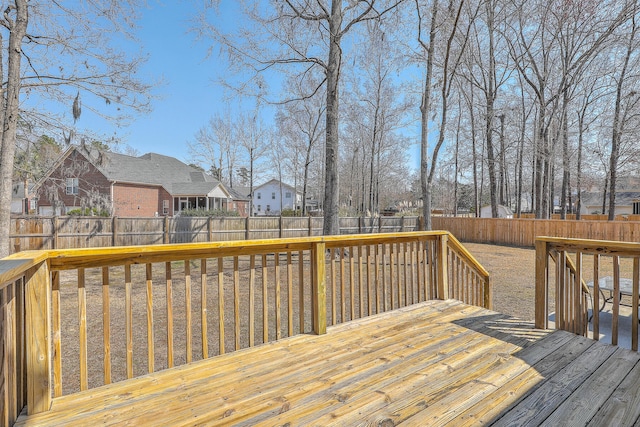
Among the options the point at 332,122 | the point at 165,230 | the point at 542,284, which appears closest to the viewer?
the point at 542,284

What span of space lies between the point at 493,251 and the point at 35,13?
51.0 ft

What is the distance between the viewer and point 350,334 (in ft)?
9.32

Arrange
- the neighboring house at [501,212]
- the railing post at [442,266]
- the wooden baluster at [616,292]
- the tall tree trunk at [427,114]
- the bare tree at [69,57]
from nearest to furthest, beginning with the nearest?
1. the wooden baluster at [616,292]
2. the railing post at [442,266]
3. the bare tree at [69,57]
4. the tall tree trunk at [427,114]
5. the neighboring house at [501,212]

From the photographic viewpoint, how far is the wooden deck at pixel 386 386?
1674mm

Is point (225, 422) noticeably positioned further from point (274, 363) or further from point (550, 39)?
point (550, 39)

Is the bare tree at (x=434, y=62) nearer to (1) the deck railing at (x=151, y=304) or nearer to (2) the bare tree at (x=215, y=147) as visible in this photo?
(1) the deck railing at (x=151, y=304)

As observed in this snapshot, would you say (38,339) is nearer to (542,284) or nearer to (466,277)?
(542,284)

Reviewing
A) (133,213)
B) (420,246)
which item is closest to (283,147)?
(133,213)

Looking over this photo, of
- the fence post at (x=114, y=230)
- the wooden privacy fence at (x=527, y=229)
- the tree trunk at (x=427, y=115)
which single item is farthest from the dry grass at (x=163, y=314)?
the wooden privacy fence at (x=527, y=229)

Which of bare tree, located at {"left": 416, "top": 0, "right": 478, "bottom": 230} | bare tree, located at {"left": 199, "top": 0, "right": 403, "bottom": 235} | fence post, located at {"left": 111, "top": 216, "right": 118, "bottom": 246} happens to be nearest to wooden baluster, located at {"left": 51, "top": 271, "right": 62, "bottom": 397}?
bare tree, located at {"left": 199, "top": 0, "right": 403, "bottom": 235}

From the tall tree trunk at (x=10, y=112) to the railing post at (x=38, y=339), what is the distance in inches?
237

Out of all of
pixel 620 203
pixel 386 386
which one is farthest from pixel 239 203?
pixel 620 203

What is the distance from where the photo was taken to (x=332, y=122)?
9461 mm

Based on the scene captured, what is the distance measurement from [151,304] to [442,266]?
122 inches
